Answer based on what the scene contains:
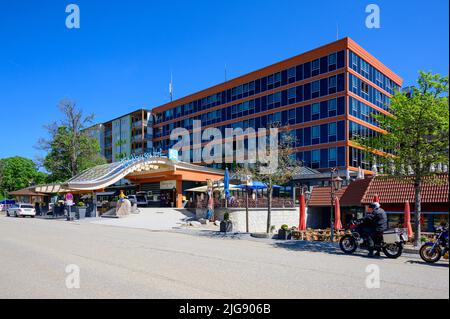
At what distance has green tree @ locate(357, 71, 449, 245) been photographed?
14602mm

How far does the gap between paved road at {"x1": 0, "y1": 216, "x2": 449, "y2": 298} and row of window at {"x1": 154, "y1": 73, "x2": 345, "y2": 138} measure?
37776 mm

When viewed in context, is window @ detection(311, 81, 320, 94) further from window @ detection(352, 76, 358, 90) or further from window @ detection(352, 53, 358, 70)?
window @ detection(352, 53, 358, 70)

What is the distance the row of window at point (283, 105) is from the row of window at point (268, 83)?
1.23 meters

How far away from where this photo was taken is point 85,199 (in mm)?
59688

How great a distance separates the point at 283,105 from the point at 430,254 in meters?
45.0

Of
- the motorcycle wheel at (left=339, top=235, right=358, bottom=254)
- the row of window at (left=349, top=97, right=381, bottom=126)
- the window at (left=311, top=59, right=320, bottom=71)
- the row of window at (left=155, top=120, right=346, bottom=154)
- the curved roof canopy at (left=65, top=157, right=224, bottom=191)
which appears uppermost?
the window at (left=311, top=59, right=320, bottom=71)

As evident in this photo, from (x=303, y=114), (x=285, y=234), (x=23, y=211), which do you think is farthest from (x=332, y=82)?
(x=23, y=211)

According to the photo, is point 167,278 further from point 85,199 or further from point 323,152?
point 85,199

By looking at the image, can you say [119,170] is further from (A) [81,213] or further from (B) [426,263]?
(B) [426,263]

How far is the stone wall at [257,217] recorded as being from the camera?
30.6m

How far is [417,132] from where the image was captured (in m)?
15.1

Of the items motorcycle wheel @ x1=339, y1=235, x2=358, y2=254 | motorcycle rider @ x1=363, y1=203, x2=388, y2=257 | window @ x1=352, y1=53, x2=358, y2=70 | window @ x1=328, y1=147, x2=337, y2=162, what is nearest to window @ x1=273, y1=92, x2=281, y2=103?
window @ x1=352, y1=53, x2=358, y2=70
